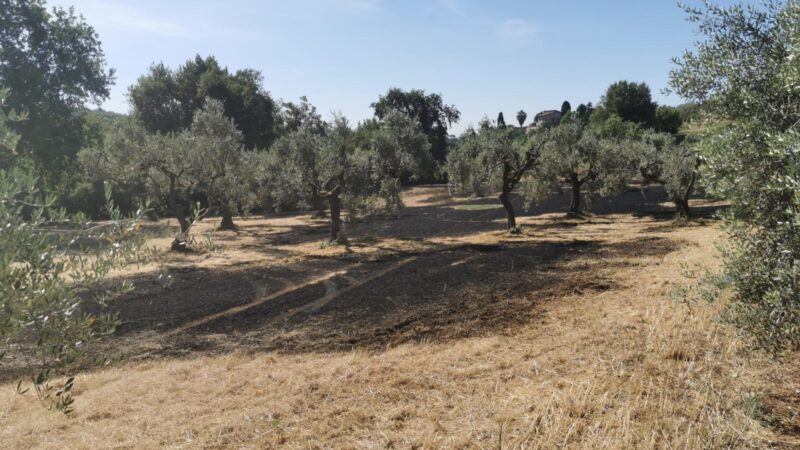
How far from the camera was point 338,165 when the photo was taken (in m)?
27.2

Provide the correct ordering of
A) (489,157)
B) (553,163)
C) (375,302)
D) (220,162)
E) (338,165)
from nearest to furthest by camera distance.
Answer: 1. (375,302)
2. (338,165)
3. (489,157)
4. (220,162)
5. (553,163)

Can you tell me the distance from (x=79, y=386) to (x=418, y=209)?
127ft

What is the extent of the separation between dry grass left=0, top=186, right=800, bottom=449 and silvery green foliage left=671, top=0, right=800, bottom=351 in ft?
5.76


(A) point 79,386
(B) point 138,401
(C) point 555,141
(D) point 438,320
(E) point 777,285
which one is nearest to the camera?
(E) point 777,285

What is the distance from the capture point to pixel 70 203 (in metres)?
44.6

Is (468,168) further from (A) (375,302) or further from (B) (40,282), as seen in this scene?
(B) (40,282)

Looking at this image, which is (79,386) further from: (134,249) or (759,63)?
(759,63)

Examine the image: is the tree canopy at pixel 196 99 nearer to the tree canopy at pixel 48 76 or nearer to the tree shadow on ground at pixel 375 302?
the tree canopy at pixel 48 76

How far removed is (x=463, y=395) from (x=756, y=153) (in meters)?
5.53

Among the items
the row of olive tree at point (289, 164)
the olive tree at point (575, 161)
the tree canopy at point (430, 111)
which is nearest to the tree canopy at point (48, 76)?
the row of olive tree at point (289, 164)

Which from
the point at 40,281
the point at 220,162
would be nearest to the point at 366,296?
the point at 40,281

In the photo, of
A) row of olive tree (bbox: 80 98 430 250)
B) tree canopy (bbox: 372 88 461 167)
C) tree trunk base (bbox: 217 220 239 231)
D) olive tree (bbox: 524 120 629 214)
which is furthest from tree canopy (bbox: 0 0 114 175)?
tree canopy (bbox: 372 88 461 167)

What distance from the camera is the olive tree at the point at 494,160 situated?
28625mm

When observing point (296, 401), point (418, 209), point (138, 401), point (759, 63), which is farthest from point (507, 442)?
point (418, 209)
